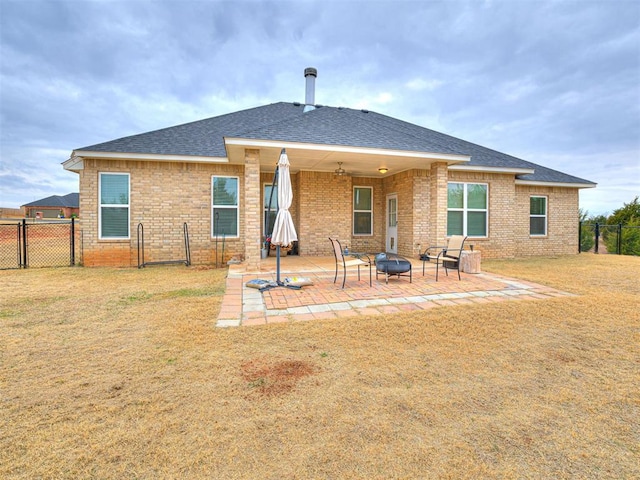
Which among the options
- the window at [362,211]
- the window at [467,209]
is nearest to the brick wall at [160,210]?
the window at [362,211]

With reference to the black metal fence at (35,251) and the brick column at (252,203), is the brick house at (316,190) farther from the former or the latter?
the black metal fence at (35,251)

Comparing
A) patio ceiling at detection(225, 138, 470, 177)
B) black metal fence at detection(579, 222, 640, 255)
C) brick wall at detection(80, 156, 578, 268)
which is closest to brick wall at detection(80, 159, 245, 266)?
brick wall at detection(80, 156, 578, 268)

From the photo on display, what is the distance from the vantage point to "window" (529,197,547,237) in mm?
13462

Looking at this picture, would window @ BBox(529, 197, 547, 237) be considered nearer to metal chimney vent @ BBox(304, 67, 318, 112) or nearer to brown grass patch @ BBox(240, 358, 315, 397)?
metal chimney vent @ BBox(304, 67, 318, 112)

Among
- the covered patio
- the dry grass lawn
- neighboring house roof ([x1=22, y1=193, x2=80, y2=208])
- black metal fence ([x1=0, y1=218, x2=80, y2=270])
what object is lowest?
the dry grass lawn

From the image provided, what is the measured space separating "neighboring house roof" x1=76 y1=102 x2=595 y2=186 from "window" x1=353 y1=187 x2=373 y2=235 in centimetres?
278

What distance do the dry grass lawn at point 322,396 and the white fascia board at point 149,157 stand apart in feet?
19.2

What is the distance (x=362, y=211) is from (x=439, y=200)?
3.53 meters

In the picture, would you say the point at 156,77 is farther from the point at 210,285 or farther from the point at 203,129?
the point at 210,285

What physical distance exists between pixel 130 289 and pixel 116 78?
17.8m

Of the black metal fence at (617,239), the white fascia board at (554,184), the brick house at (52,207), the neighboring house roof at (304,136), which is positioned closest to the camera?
the neighboring house roof at (304,136)

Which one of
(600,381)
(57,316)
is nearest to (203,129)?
(57,316)

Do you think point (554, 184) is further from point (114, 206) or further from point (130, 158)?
point (114, 206)

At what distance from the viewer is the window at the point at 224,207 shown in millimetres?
10648
